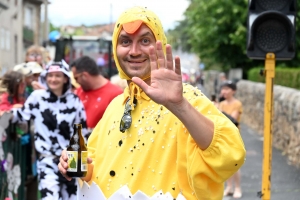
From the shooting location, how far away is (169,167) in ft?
11.3

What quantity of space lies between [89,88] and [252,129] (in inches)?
566

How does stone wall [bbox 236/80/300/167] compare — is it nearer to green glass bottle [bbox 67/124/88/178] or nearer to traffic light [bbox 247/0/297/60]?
traffic light [bbox 247/0/297/60]

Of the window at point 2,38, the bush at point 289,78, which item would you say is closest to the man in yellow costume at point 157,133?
the bush at point 289,78

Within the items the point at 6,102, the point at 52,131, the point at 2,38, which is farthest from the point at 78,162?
the point at 2,38

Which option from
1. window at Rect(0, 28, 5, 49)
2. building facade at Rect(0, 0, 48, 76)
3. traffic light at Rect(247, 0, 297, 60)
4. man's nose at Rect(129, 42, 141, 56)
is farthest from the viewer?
building facade at Rect(0, 0, 48, 76)

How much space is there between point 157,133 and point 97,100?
4487 millimetres

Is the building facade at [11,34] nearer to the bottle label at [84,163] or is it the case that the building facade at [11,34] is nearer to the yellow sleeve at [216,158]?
the bottle label at [84,163]

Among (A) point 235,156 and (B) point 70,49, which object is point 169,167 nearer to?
(A) point 235,156

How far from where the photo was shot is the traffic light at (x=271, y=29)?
7977 mm

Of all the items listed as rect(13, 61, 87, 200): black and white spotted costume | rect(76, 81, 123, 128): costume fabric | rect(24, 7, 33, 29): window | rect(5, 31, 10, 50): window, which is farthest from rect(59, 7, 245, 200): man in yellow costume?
rect(24, 7, 33, 29): window

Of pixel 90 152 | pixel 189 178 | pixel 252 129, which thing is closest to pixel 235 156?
pixel 189 178

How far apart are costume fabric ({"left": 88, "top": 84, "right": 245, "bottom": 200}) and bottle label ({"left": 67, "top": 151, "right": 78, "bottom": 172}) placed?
21 centimetres

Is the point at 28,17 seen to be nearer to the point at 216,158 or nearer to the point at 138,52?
the point at 138,52

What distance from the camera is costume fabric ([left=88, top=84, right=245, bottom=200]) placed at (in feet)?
10.6
